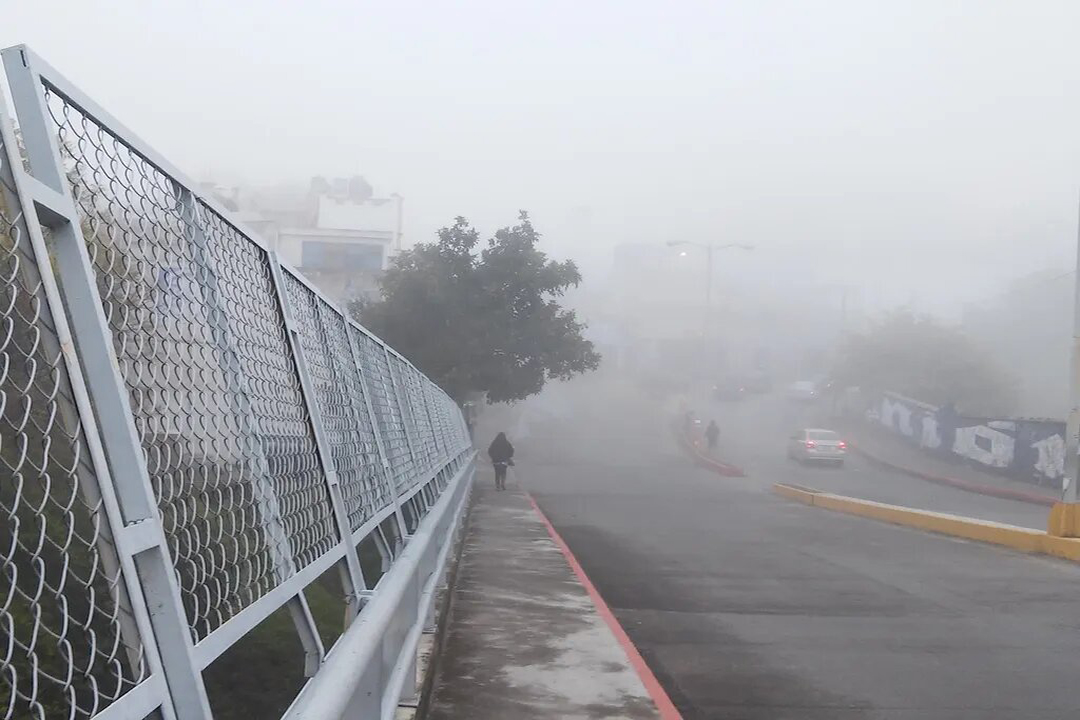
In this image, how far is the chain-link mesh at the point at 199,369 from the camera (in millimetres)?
2742

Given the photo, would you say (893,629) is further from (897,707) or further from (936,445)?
(936,445)

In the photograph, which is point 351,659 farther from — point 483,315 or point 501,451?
point 483,315

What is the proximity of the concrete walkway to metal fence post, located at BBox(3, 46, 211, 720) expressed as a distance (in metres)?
3.69

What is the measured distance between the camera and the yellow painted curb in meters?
14.5

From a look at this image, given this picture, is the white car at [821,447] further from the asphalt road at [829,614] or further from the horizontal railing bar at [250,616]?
the horizontal railing bar at [250,616]

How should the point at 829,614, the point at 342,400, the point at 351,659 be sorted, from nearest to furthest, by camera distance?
the point at 351,659, the point at 342,400, the point at 829,614

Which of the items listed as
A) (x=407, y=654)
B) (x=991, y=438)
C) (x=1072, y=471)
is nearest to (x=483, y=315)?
(x=991, y=438)

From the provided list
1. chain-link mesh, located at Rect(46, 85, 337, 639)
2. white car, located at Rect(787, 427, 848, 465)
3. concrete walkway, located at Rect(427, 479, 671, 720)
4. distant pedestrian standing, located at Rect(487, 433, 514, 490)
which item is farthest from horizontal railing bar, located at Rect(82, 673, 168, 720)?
white car, located at Rect(787, 427, 848, 465)

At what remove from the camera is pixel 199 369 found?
10.4 ft

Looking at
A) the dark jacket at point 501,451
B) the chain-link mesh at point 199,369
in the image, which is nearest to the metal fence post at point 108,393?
the chain-link mesh at point 199,369

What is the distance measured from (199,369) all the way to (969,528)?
15.7 metres

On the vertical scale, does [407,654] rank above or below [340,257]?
below

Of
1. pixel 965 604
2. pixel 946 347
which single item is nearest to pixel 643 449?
pixel 946 347

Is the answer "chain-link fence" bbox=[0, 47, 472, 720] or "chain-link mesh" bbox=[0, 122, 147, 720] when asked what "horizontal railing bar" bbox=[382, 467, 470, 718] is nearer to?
"chain-link fence" bbox=[0, 47, 472, 720]
